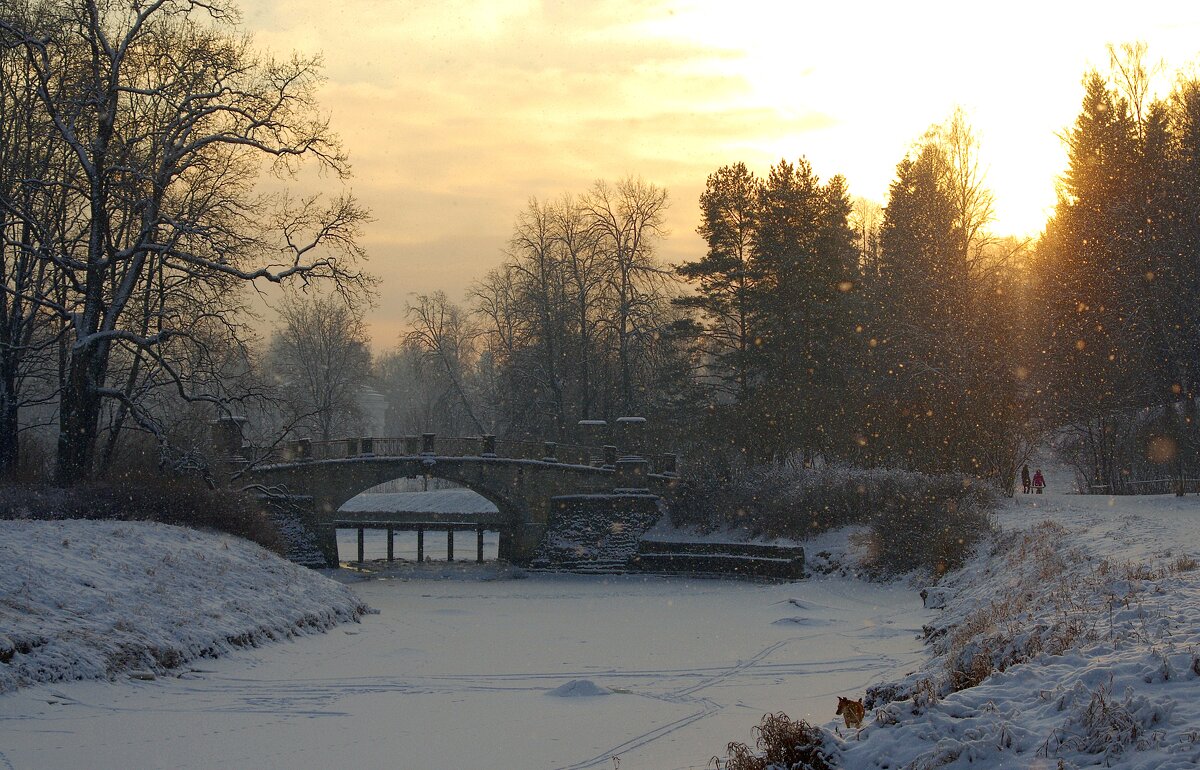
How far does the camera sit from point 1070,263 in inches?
1253

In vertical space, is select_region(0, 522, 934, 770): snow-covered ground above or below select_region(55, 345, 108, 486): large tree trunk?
below

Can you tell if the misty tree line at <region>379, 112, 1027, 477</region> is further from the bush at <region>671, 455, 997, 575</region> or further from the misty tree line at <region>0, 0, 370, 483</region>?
the misty tree line at <region>0, 0, 370, 483</region>

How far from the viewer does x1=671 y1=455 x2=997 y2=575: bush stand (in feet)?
83.9

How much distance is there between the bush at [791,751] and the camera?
764 cm

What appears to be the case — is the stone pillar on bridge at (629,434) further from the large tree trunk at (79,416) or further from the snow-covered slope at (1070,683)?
the snow-covered slope at (1070,683)

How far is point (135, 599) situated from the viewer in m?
15.9

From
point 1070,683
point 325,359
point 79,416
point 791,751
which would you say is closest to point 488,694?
point 791,751

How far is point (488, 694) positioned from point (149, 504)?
10.8 metres

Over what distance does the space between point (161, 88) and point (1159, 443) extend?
104 feet

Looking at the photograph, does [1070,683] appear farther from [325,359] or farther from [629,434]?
[325,359]

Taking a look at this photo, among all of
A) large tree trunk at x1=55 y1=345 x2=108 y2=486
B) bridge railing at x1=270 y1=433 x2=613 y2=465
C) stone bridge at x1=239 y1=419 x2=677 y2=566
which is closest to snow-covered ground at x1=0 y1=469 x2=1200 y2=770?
large tree trunk at x1=55 y1=345 x2=108 y2=486

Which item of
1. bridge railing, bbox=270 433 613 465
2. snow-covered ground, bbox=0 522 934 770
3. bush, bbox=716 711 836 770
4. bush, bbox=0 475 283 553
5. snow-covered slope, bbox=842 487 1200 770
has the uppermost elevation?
bridge railing, bbox=270 433 613 465

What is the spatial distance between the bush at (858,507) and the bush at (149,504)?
15997mm

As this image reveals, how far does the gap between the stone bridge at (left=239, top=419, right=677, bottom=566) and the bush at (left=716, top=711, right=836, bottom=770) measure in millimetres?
29774
